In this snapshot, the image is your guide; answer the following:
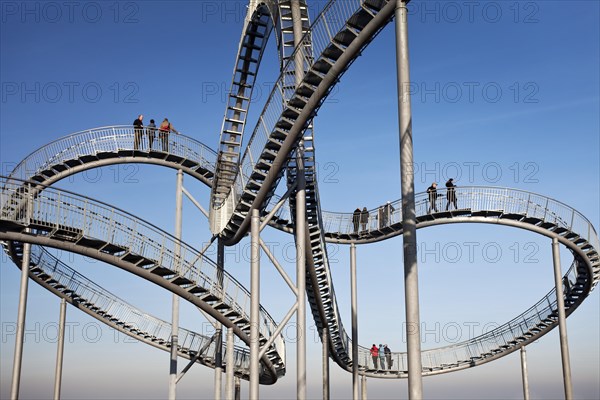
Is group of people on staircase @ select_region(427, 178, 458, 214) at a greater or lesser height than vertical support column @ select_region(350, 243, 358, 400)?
greater

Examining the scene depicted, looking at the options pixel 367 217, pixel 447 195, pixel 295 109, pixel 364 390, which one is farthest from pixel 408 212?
pixel 364 390

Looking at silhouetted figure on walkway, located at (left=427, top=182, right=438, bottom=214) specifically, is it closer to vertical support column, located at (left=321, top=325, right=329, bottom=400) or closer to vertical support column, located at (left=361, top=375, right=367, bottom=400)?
vertical support column, located at (left=321, top=325, right=329, bottom=400)

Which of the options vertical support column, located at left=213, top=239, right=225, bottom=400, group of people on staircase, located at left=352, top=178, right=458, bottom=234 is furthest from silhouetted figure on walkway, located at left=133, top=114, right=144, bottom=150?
group of people on staircase, located at left=352, top=178, right=458, bottom=234

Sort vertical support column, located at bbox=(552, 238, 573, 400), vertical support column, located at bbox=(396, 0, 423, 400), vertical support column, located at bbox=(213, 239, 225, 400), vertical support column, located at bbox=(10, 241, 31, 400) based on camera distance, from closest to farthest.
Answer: vertical support column, located at bbox=(396, 0, 423, 400), vertical support column, located at bbox=(10, 241, 31, 400), vertical support column, located at bbox=(213, 239, 225, 400), vertical support column, located at bbox=(552, 238, 573, 400)

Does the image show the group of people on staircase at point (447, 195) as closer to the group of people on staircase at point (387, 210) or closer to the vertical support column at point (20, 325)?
the group of people on staircase at point (387, 210)

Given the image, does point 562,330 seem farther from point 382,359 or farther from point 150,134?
point 150,134

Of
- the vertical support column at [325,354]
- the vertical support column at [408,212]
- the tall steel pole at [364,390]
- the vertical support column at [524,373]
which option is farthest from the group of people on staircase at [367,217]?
the vertical support column at [408,212]

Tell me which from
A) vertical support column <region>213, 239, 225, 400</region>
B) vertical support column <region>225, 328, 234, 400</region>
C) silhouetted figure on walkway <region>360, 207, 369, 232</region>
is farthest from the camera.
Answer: silhouetted figure on walkway <region>360, 207, 369, 232</region>
